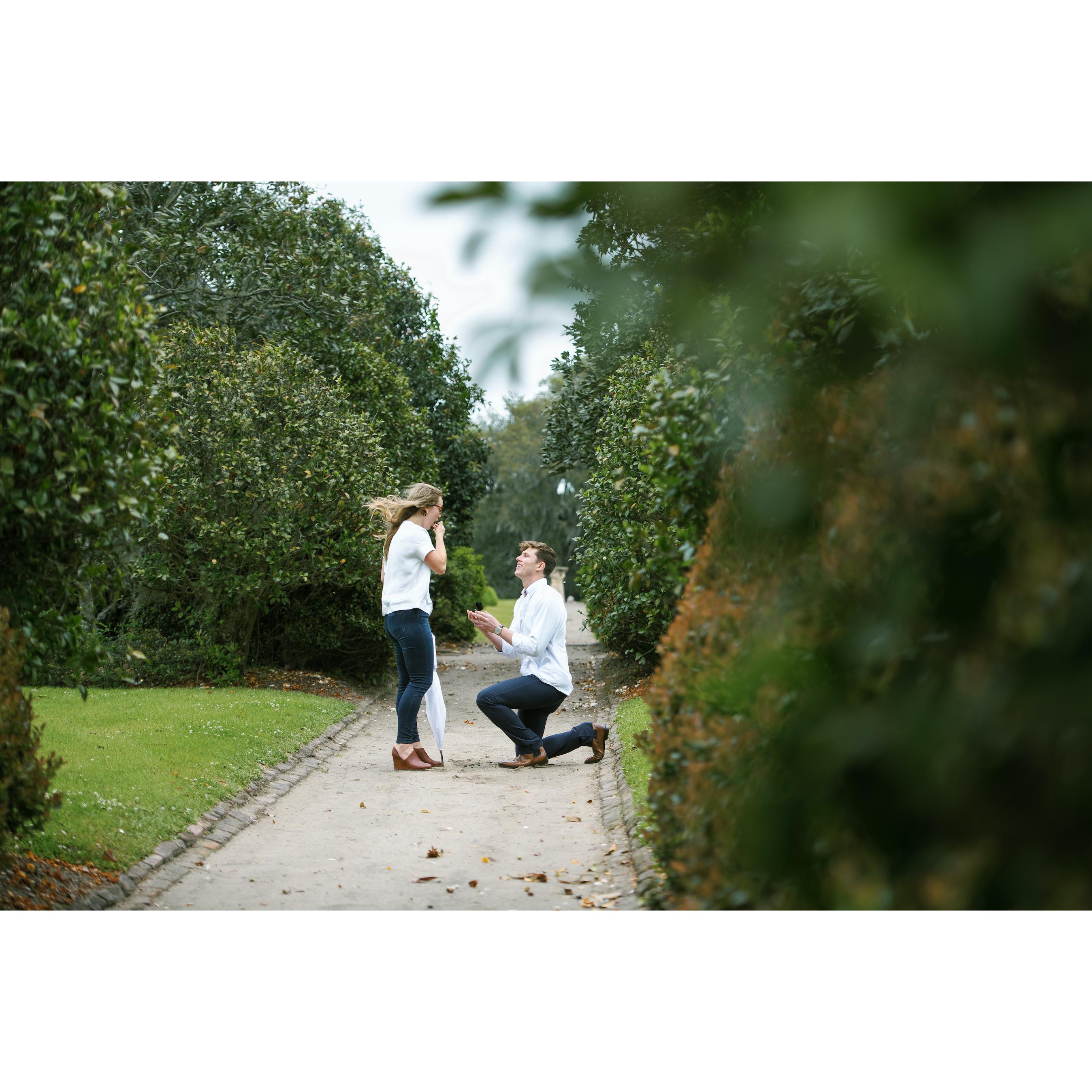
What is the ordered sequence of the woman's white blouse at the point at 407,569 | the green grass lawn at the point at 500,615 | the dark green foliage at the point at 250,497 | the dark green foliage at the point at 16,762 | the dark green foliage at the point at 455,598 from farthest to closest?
the green grass lawn at the point at 500,615 → the dark green foliage at the point at 455,598 → the dark green foliage at the point at 250,497 → the woman's white blouse at the point at 407,569 → the dark green foliage at the point at 16,762

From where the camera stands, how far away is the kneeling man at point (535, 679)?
871cm

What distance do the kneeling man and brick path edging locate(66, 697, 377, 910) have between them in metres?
1.80

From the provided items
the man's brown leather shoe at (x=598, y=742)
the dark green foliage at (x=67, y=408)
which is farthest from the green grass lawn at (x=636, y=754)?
the dark green foliage at (x=67, y=408)

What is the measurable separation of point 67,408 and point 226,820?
333cm

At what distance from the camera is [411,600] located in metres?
8.72

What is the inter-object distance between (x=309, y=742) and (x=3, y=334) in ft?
20.2

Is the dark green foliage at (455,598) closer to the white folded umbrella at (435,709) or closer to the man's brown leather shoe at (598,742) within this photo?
the white folded umbrella at (435,709)

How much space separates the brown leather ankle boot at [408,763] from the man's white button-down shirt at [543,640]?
3.95 feet

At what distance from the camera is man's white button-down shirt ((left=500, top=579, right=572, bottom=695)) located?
8.72m

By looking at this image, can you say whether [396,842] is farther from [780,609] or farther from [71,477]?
[780,609]

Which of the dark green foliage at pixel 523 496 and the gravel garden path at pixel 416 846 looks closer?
Result: the gravel garden path at pixel 416 846

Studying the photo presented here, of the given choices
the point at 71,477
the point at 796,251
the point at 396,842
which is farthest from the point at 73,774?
the point at 796,251

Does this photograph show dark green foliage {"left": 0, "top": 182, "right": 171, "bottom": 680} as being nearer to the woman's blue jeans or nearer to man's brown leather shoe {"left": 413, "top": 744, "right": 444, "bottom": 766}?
the woman's blue jeans

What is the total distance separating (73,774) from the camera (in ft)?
23.8
